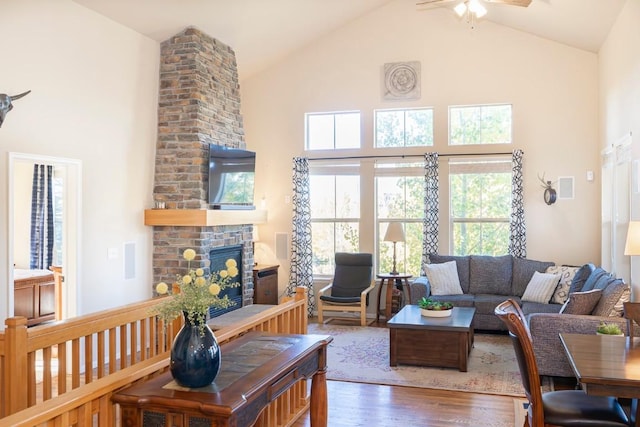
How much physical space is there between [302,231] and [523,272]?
3206mm

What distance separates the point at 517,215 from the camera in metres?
7.61

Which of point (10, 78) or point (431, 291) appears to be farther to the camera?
point (431, 291)

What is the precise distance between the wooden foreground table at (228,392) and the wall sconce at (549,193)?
18.3ft

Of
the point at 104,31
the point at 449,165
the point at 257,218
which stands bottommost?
the point at 257,218

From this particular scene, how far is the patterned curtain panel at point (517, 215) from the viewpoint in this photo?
24.9 ft

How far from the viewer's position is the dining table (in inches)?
97.7

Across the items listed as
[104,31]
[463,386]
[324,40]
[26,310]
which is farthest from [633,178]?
[26,310]

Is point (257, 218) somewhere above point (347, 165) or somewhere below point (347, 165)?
below

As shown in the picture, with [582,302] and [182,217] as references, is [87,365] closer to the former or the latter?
[182,217]

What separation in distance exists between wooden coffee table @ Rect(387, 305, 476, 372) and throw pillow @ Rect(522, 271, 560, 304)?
1605mm

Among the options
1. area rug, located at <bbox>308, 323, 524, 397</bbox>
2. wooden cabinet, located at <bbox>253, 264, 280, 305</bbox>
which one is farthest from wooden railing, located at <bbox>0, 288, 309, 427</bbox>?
wooden cabinet, located at <bbox>253, 264, 280, 305</bbox>

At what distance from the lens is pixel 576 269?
689cm

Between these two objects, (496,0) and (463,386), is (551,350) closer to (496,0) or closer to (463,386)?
(463,386)

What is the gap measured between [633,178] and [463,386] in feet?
8.34
